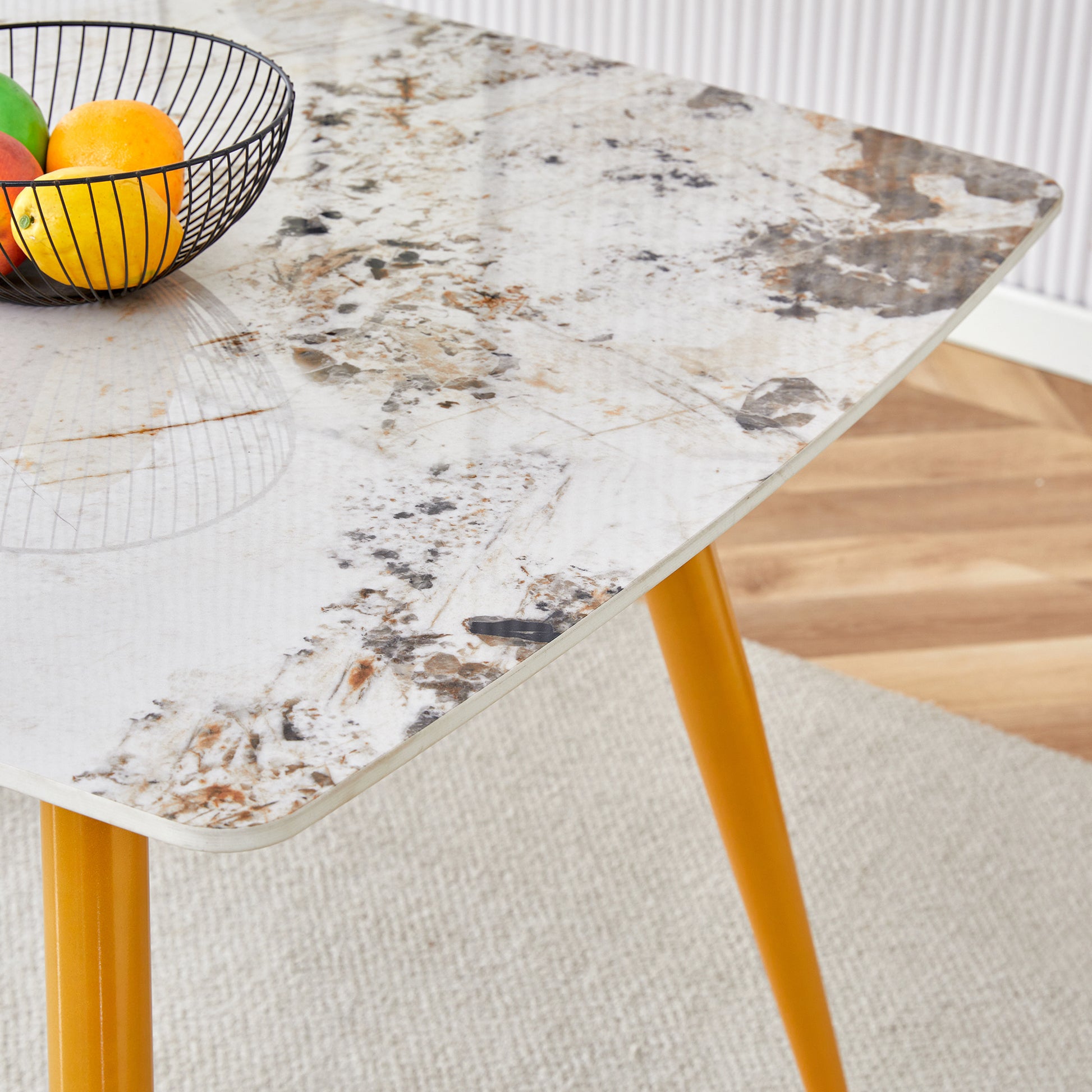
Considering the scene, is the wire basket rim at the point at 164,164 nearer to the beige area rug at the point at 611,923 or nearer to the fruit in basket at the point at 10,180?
the fruit in basket at the point at 10,180

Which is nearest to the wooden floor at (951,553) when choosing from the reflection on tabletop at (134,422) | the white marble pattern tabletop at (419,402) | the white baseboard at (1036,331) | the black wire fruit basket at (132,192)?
the white baseboard at (1036,331)

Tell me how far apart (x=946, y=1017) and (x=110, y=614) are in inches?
36.8

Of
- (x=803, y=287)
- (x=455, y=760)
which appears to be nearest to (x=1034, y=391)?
(x=455, y=760)

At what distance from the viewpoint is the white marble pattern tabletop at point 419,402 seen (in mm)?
477

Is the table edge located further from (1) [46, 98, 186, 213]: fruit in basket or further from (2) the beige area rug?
(2) the beige area rug

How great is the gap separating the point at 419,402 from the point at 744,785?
42 centimetres

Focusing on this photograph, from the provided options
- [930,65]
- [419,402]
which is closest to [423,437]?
[419,402]

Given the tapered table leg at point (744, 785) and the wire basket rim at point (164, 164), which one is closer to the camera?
the wire basket rim at point (164, 164)

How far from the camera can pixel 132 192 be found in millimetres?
666

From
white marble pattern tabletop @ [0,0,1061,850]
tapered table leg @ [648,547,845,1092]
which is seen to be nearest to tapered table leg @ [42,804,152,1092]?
white marble pattern tabletop @ [0,0,1061,850]

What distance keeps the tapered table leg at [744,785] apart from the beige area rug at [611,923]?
174 mm

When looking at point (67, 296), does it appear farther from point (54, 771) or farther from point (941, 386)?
point (941, 386)

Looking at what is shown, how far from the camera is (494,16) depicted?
2545 mm

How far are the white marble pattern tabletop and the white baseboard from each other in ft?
4.58
